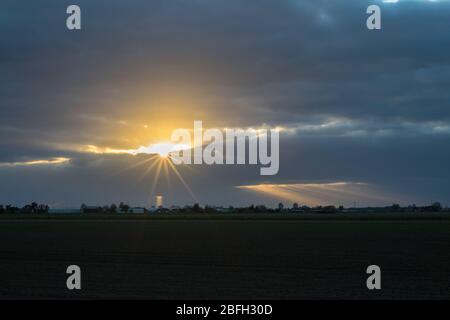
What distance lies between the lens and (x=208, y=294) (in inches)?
906

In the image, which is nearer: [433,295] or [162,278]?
[433,295]

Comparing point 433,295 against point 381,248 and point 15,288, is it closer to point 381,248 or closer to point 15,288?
point 15,288

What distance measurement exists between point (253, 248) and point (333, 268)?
1308cm

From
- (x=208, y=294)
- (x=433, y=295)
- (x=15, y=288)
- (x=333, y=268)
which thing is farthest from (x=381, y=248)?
(x=15, y=288)

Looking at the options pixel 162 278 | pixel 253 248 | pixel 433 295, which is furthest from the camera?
pixel 253 248

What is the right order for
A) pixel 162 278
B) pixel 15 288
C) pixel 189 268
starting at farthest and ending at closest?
pixel 189 268 < pixel 162 278 < pixel 15 288
